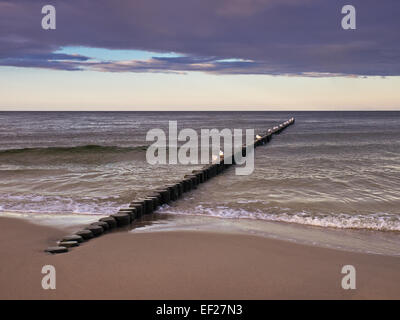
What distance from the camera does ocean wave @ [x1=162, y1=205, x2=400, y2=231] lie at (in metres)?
8.18

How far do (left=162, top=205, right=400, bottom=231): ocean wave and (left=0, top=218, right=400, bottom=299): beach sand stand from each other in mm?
1722

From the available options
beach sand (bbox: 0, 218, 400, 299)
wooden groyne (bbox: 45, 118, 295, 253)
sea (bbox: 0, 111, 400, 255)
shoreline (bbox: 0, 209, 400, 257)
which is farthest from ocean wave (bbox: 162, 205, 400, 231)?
beach sand (bbox: 0, 218, 400, 299)

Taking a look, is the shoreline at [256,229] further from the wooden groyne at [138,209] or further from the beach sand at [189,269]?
the beach sand at [189,269]

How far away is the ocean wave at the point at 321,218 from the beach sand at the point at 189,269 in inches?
67.8

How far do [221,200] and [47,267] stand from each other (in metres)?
5.90

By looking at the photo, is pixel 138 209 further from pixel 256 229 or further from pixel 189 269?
pixel 189 269

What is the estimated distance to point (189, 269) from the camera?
5.61 meters

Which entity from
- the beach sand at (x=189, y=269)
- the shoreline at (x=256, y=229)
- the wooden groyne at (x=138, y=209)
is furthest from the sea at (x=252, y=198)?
the beach sand at (x=189, y=269)

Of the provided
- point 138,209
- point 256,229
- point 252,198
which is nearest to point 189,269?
point 256,229

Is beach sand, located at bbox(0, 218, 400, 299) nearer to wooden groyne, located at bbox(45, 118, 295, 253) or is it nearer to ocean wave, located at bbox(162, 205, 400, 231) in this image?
wooden groyne, located at bbox(45, 118, 295, 253)

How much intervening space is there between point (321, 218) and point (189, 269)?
421 centimetres

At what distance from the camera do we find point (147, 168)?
1742 cm

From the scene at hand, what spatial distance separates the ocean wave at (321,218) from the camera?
818 centimetres
